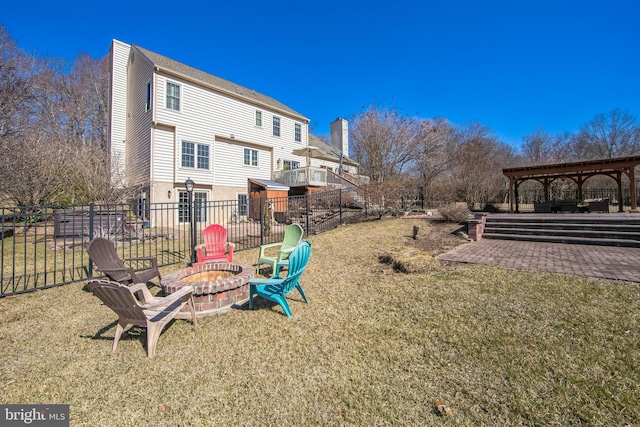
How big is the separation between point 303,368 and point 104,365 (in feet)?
7.20

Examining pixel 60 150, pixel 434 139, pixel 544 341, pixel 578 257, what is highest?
pixel 434 139

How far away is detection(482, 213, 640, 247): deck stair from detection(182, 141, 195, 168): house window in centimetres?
1605

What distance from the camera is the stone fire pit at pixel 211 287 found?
13.4 feet

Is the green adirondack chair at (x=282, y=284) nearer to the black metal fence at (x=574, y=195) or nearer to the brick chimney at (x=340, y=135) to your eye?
the black metal fence at (x=574, y=195)

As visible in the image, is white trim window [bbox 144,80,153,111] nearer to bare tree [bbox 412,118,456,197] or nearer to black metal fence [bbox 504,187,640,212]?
bare tree [bbox 412,118,456,197]

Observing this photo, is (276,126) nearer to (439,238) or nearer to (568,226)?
(439,238)

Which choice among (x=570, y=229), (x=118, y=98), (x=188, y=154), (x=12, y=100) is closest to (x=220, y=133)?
(x=188, y=154)

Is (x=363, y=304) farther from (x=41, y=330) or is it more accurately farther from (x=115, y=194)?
(x=115, y=194)

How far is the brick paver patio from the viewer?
5.16 m

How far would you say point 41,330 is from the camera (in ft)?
12.4

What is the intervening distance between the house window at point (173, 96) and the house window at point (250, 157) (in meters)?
5.13

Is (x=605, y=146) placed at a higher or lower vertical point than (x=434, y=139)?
higher

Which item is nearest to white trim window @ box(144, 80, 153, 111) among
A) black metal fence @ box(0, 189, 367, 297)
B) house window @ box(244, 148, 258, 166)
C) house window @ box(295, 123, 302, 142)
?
house window @ box(244, 148, 258, 166)

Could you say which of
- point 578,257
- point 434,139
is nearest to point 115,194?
point 578,257
